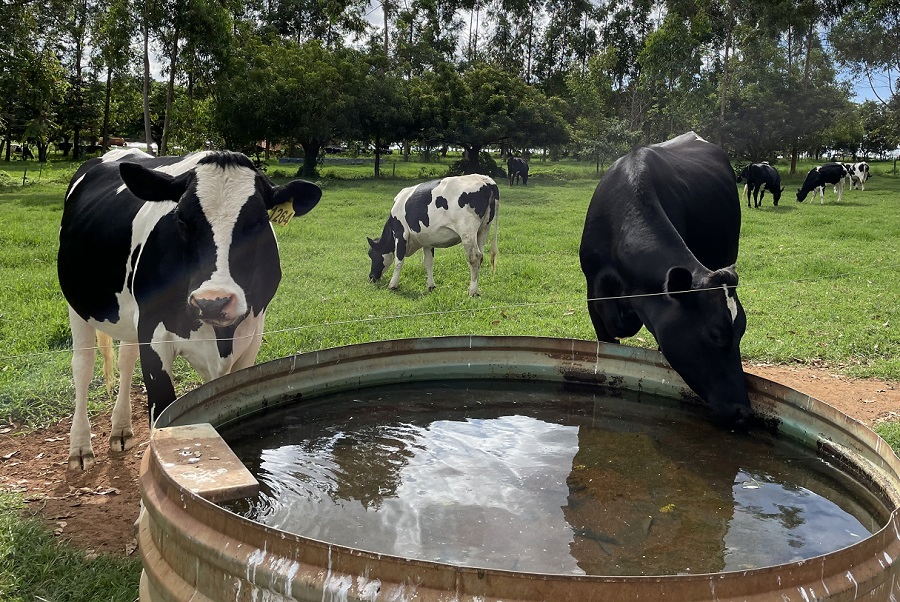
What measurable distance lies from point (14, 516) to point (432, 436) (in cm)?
198

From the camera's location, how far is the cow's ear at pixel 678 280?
358cm

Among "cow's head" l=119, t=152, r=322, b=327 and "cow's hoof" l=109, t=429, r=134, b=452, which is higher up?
"cow's head" l=119, t=152, r=322, b=327

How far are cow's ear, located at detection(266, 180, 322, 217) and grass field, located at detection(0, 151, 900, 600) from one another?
614 mm

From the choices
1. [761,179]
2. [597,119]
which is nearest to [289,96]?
[761,179]

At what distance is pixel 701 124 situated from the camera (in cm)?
3225

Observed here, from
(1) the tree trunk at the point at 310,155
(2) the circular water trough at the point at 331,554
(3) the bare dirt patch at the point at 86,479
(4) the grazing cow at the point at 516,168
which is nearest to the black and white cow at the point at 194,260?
(2) the circular water trough at the point at 331,554

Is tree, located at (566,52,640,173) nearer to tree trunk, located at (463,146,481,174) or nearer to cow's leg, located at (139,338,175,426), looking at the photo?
tree trunk, located at (463,146,481,174)

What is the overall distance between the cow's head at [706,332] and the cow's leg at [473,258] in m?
5.40

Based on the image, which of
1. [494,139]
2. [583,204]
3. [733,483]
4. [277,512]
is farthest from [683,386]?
[494,139]

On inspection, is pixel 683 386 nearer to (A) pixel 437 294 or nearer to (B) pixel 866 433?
(B) pixel 866 433

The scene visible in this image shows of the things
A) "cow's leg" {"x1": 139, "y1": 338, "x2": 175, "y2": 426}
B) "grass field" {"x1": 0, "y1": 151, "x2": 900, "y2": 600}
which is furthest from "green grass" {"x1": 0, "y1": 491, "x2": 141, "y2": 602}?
"cow's leg" {"x1": 139, "y1": 338, "x2": 175, "y2": 426}

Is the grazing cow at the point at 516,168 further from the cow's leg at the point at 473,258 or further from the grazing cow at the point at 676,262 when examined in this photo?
the grazing cow at the point at 676,262

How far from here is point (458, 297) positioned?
891 cm

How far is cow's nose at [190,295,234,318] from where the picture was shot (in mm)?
3010
